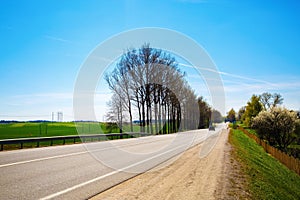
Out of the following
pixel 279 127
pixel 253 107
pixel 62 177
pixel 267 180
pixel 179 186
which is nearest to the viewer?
pixel 179 186

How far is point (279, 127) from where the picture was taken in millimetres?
39094

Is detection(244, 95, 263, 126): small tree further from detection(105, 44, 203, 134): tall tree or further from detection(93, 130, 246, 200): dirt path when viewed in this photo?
detection(93, 130, 246, 200): dirt path

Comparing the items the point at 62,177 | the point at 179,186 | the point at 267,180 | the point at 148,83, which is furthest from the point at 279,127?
the point at 62,177

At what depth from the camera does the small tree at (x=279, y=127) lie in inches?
1540

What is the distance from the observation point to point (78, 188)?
6.44 metres

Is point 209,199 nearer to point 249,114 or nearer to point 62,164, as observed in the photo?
point 62,164

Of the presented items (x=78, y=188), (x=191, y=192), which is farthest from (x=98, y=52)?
(x=191, y=192)

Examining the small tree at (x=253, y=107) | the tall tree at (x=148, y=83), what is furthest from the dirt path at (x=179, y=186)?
the small tree at (x=253, y=107)

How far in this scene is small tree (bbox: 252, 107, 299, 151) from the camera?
128 feet

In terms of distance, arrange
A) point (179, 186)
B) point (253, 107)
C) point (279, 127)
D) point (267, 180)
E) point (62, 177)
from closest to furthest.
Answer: point (179, 186) → point (62, 177) → point (267, 180) → point (279, 127) → point (253, 107)

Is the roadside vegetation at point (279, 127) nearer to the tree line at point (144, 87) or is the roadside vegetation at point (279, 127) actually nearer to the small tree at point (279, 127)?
the small tree at point (279, 127)

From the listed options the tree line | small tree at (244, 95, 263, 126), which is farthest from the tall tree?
small tree at (244, 95, 263, 126)

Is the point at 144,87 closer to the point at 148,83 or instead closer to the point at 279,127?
the point at 148,83

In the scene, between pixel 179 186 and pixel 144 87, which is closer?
pixel 179 186
